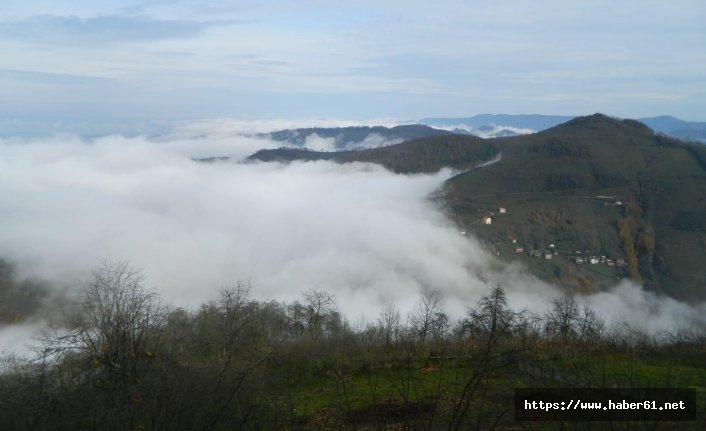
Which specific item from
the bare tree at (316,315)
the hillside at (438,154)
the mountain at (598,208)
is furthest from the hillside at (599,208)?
the bare tree at (316,315)

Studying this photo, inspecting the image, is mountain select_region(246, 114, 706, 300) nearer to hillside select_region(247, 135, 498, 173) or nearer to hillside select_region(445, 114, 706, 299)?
hillside select_region(445, 114, 706, 299)

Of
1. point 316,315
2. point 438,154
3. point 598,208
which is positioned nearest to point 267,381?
point 316,315

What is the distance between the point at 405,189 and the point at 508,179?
44033mm

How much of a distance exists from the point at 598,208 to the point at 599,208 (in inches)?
7.1

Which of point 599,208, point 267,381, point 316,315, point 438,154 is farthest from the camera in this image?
point 438,154

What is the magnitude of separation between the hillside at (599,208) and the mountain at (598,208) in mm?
181

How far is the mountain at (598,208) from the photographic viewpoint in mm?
86750

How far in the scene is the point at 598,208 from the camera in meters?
103

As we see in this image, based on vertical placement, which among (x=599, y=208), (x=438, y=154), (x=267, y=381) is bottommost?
(x=267, y=381)

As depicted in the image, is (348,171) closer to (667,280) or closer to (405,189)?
(405,189)

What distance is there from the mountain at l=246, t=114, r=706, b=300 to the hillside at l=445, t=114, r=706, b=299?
0.59ft

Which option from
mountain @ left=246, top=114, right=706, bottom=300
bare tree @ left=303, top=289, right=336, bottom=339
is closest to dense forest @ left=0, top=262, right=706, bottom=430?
bare tree @ left=303, top=289, right=336, bottom=339

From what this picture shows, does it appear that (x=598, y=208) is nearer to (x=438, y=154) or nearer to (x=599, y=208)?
(x=599, y=208)

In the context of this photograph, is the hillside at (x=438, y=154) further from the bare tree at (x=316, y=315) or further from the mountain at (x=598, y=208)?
the bare tree at (x=316, y=315)
